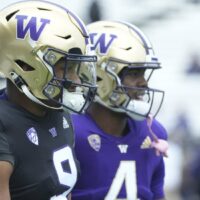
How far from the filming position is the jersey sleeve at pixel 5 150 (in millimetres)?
4312

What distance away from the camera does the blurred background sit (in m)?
10.7

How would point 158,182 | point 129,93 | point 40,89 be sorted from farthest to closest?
point 158,182
point 129,93
point 40,89

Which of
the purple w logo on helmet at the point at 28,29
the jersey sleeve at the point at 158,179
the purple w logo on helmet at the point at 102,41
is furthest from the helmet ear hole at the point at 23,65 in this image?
the jersey sleeve at the point at 158,179

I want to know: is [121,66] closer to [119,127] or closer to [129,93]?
[129,93]

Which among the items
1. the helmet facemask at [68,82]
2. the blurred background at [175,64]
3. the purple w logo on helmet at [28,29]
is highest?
the purple w logo on helmet at [28,29]

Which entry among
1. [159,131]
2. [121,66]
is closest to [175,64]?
[159,131]

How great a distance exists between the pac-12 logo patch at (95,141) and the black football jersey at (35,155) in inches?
30.3

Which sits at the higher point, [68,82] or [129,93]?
[68,82]

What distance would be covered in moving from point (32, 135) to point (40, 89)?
211 mm

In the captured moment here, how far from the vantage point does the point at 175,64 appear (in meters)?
13.8

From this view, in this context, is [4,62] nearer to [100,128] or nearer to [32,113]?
[32,113]

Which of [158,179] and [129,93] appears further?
[158,179]

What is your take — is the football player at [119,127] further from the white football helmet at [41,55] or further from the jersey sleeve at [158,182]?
the white football helmet at [41,55]

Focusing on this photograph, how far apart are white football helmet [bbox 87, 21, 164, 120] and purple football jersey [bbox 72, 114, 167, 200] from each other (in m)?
0.17
